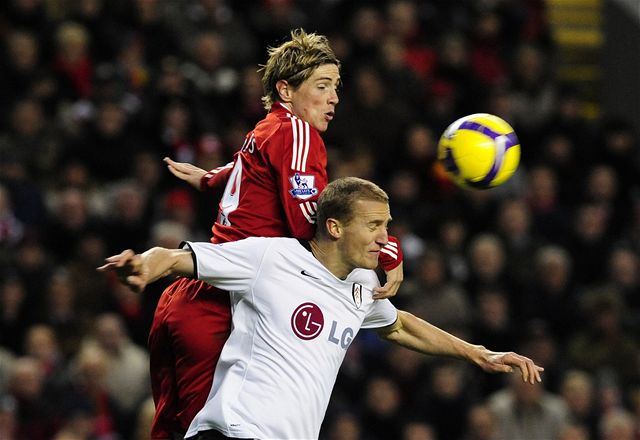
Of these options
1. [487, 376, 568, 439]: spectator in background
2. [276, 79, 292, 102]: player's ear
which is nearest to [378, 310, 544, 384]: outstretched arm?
[276, 79, 292, 102]: player's ear

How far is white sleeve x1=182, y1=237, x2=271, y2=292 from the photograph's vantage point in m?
4.98

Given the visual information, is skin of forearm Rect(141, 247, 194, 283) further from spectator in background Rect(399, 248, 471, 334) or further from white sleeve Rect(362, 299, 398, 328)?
spectator in background Rect(399, 248, 471, 334)

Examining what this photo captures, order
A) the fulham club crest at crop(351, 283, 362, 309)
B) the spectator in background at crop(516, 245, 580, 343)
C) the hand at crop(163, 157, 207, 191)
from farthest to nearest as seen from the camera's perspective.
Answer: the spectator in background at crop(516, 245, 580, 343), the hand at crop(163, 157, 207, 191), the fulham club crest at crop(351, 283, 362, 309)

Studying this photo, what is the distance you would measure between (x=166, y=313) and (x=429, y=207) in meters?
6.13

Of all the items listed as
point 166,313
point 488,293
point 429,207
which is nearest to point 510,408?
point 488,293

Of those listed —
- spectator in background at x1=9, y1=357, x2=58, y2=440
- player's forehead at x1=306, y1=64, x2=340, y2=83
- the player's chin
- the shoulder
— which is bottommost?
spectator in background at x1=9, y1=357, x2=58, y2=440

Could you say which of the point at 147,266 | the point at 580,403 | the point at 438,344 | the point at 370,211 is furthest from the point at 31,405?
the point at 147,266

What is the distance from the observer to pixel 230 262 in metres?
5.05

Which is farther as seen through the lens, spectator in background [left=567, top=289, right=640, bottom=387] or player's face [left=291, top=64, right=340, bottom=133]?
spectator in background [left=567, top=289, right=640, bottom=387]

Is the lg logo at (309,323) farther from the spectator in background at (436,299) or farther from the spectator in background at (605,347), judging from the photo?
the spectator in background at (605,347)

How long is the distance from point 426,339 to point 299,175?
38.3 inches

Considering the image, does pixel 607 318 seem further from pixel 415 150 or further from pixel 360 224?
pixel 360 224

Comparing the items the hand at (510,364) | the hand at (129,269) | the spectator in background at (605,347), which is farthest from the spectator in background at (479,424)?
the hand at (129,269)

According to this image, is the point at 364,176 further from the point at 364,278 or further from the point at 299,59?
the point at 364,278
